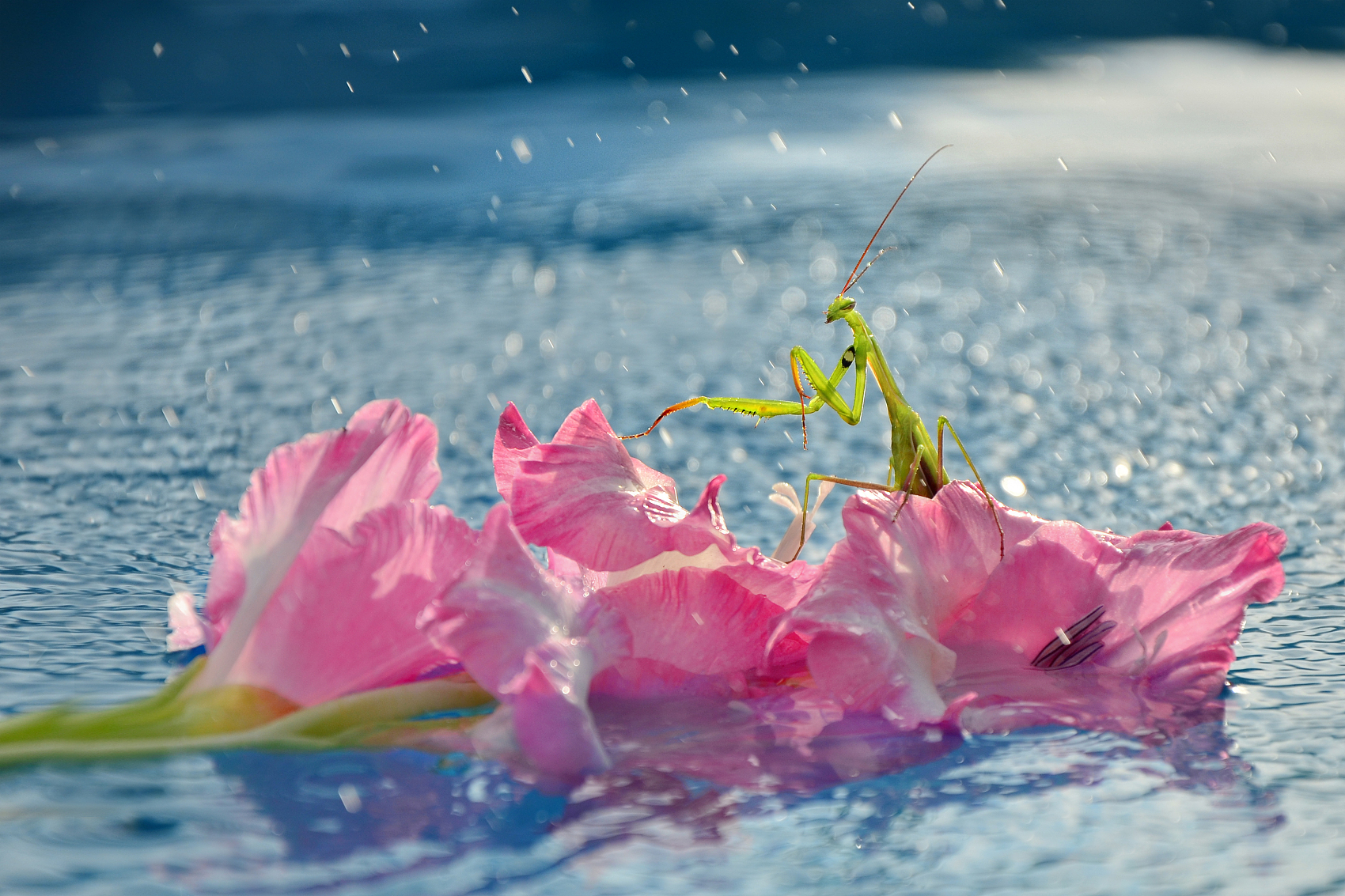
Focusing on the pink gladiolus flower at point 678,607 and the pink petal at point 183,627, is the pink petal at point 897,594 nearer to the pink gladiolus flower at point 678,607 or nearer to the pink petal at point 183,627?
the pink gladiolus flower at point 678,607

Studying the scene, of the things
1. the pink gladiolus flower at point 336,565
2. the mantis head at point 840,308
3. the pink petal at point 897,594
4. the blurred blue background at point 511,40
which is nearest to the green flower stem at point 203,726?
the pink gladiolus flower at point 336,565

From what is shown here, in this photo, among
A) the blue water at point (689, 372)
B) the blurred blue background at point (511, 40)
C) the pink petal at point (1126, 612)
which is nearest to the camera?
the blue water at point (689, 372)

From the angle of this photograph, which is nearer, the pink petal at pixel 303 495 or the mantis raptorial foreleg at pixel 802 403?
the pink petal at pixel 303 495

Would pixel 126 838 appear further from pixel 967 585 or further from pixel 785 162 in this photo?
pixel 785 162

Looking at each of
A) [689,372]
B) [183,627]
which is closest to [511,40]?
[689,372]

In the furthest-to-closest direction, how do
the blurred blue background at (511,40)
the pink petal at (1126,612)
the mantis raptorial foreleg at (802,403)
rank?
the blurred blue background at (511,40) → the mantis raptorial foreleg at (802,403) → the pink petal at (1126,612)

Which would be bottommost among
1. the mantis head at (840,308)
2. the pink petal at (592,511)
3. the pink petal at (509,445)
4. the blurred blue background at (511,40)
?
the pink petal at (592,511)
